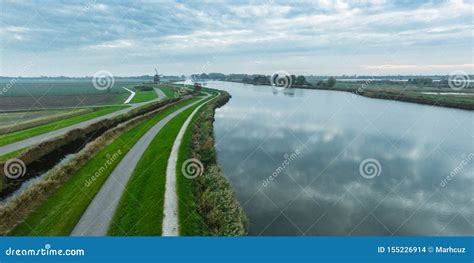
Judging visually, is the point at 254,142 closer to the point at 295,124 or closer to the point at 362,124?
the point at 295,124

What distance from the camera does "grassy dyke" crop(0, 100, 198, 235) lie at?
1377 centimetres

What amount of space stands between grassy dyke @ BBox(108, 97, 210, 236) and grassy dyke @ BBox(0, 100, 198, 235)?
6.64 feet

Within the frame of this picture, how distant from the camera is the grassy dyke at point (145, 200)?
13531mm

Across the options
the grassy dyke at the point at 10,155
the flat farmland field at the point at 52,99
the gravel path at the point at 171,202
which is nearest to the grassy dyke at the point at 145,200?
the gravel path at the point at 171,202

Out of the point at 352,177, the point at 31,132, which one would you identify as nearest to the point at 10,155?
the point at 31,132

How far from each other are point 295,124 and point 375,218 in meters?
25.7

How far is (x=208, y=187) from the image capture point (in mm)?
18391

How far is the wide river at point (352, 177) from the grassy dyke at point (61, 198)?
9334 millimetres

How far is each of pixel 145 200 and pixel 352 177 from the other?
15.6 meters

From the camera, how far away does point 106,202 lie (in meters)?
16.0

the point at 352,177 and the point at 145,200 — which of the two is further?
the point at 352,177

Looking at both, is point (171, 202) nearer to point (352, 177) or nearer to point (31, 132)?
point (352, 177)

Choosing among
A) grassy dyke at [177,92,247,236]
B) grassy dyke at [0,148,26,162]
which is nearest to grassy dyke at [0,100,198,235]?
grassy dyke at [0,148,26,162]

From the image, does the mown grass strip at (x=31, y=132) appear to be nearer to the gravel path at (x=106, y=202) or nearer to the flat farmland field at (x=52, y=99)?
the flat farmland field at (x=52, y=99)
